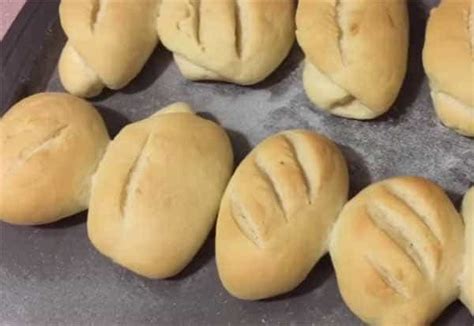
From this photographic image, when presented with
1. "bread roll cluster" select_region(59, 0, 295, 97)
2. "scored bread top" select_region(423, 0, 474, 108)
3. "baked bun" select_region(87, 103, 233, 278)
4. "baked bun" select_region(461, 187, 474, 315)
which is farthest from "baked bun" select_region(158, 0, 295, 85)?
"baked bun" select_region(461, 187, 474, 315)

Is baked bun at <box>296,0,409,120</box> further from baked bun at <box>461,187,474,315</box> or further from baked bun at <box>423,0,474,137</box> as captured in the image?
baked bun at <box>461,187,474,315</box>

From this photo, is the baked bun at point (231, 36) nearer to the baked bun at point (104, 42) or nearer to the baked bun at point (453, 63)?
the baked bun at point (104, 42)

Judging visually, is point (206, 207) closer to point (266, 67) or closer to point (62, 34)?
point (266, 67)

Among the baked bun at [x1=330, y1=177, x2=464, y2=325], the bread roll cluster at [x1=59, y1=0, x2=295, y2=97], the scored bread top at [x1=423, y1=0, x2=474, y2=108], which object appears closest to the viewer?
the baked bun at [x1=330, y1=177, x2=464, y2=325]

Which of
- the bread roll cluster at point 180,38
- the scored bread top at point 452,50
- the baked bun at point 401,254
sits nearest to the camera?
the baked bun at point 401,254

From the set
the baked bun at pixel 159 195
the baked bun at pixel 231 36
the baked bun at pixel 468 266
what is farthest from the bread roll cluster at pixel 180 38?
the baked bun at pixel 468 266

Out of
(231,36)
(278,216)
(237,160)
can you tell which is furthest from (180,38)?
(278,216)
